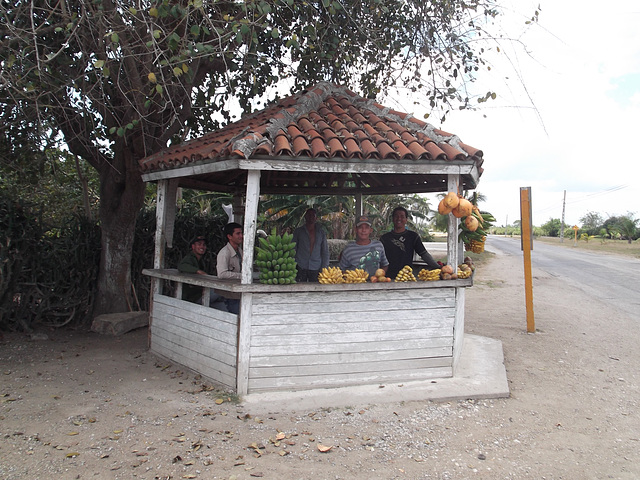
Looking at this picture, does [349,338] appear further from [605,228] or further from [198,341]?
[605,228]

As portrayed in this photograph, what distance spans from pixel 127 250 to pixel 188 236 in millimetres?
1326

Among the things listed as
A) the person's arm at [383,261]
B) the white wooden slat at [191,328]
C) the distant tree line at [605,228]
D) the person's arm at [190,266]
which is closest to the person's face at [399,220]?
the person's arm at [383,261]

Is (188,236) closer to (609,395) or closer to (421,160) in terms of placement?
(421,160)

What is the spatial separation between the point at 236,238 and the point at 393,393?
263 centimetres

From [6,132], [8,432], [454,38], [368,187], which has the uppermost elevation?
[454,38]

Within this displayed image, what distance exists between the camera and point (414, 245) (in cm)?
635

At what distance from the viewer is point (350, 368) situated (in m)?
4.99

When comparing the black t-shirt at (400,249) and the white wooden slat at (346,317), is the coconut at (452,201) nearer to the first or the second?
the white wooden slat at (346,317)

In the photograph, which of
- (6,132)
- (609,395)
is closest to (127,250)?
(6,132)

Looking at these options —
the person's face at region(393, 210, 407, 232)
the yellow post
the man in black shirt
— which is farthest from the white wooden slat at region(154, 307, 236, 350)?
the yellow post

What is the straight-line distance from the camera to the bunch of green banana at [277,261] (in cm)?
469

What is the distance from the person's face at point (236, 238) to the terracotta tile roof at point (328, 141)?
2.69 feet

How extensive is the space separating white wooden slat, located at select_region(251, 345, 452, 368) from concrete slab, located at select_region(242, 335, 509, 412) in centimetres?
29

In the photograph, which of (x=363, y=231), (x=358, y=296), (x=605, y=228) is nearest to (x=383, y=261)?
(x=363, y=231)
